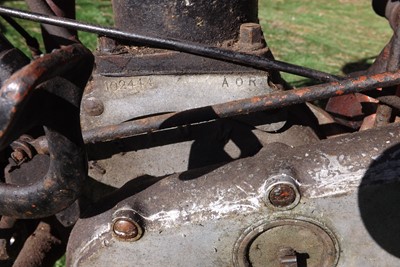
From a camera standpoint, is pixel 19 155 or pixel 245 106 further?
pixel 19 155

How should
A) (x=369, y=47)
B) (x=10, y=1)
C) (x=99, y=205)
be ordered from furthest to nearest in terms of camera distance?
1. (x=10, y=1)
2. (x=369, y=47)
3. (x=99, y=205)

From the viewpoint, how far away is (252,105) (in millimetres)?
1530

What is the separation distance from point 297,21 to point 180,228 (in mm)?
6032

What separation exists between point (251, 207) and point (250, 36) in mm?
491

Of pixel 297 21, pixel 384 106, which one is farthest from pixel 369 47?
pixel 384 106

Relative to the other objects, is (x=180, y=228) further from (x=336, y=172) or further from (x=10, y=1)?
(x=10, y=1)

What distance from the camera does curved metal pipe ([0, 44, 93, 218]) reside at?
1.12 metres

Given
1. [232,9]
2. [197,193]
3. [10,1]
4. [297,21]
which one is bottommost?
[297,21]

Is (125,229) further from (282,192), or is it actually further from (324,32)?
(324,32)

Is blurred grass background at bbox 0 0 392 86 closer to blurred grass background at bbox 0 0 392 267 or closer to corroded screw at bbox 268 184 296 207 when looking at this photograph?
blurred grass background at bbox 0 0 392 267

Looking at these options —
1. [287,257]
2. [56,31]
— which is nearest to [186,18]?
[56,31]

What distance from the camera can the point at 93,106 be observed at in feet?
5.42

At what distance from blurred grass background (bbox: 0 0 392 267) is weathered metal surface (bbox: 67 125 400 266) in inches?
116

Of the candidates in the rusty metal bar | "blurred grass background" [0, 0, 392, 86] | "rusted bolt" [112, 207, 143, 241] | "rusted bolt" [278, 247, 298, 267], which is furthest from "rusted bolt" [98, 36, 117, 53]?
"blurred grass background" [0, 0, 392, 86]
